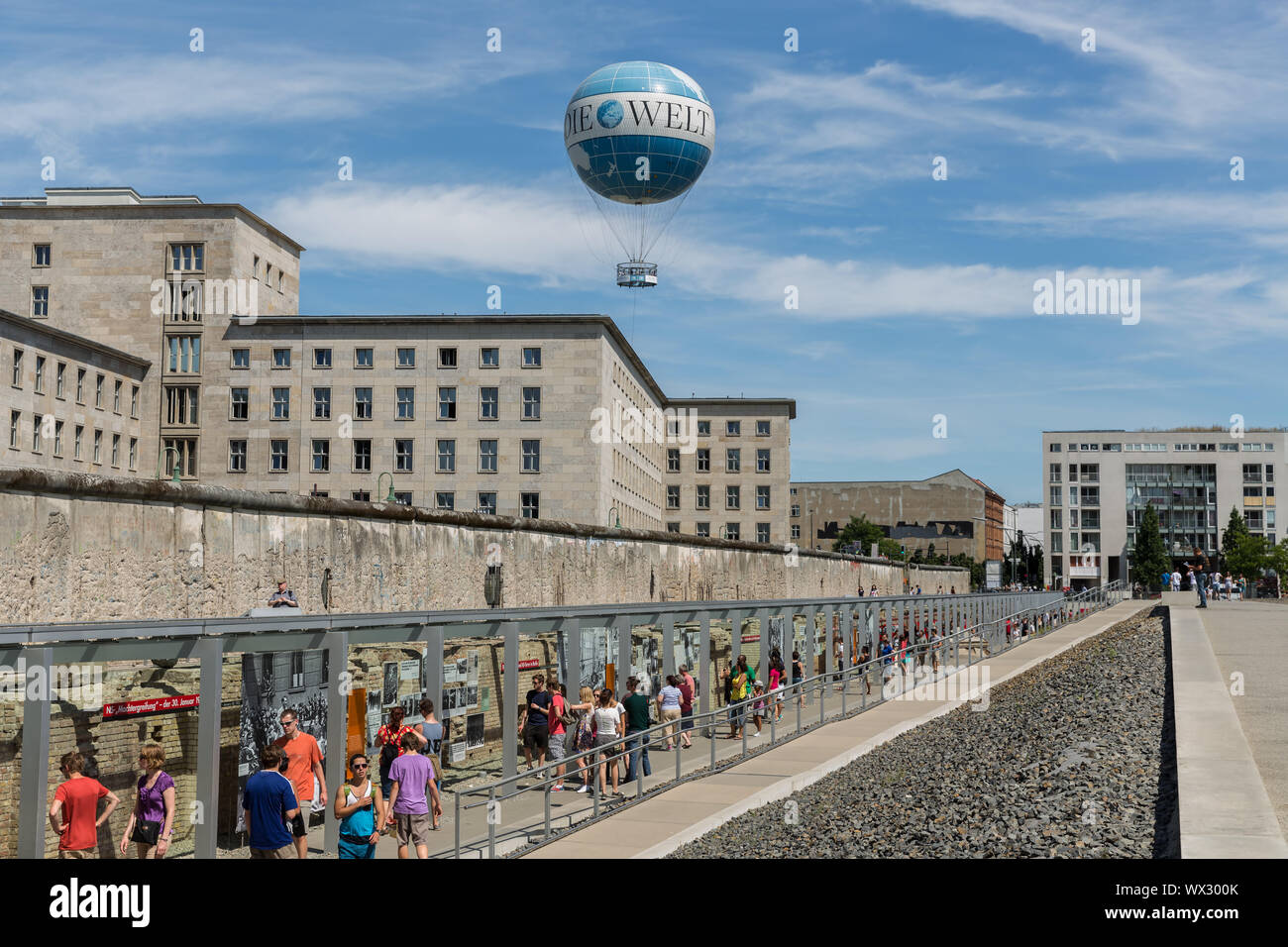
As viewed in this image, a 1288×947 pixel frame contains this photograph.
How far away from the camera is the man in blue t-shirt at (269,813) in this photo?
10727 millimetres

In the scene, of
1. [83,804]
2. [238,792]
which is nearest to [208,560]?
[238,792]

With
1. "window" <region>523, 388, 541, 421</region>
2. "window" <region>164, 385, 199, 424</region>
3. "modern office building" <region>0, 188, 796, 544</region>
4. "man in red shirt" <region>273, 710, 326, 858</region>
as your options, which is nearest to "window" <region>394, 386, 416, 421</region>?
"modern office building" <region>0, 188, 796, 544</region>

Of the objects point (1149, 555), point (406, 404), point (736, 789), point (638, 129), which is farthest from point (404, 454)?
point (1149, 555)

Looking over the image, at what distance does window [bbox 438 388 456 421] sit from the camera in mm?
77188

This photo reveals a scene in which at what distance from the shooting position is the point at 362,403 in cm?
7731

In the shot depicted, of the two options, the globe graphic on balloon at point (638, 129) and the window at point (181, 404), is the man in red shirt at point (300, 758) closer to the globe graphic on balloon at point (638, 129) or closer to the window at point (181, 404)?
the globe graphic on balloon at point (638, 129)

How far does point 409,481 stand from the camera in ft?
253

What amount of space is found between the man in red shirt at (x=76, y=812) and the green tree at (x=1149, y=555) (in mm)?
135712

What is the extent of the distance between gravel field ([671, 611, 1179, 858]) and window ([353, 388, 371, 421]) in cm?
5717

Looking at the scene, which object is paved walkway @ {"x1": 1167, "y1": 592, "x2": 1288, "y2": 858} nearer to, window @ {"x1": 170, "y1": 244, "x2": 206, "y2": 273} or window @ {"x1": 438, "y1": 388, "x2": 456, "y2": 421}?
window @ {"x1": 438, "y1": 388, "x2": 456, "y2": 421}
